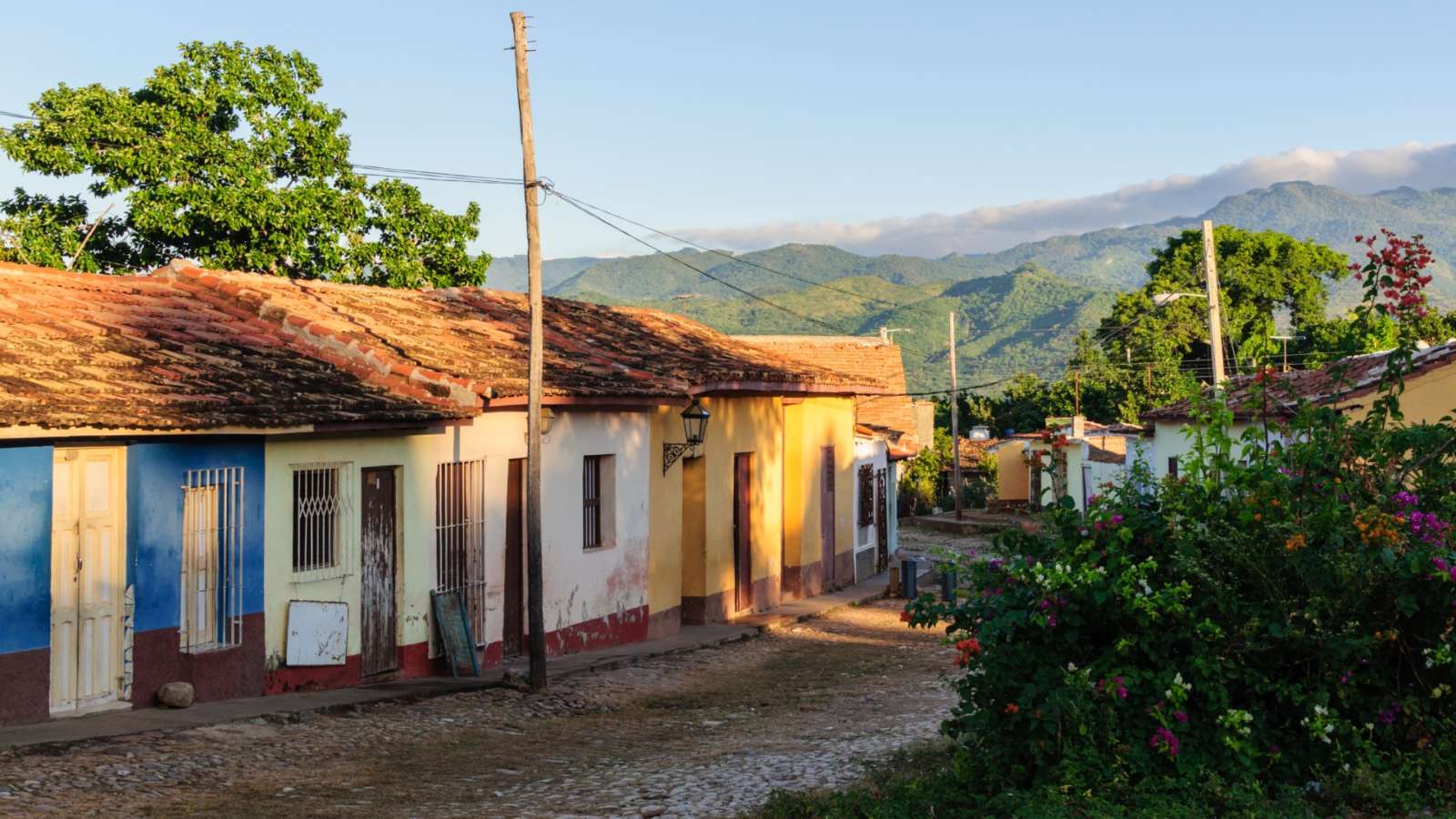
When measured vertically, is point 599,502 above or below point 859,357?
below

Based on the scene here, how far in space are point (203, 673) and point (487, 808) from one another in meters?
3.73

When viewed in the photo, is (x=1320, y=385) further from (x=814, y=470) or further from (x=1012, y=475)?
(x=1012, y=475)

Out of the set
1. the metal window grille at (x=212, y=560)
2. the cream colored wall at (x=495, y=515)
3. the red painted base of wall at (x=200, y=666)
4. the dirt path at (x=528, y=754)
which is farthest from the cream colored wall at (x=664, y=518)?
the metal window grille at (x=212, y=560)

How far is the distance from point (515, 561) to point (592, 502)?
5.27 feet

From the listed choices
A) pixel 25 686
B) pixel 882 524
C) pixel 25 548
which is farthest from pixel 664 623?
pixel 882 524

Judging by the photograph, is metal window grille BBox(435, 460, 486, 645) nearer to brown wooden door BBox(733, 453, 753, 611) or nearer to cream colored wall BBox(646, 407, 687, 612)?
cream colored wall BBox(646, 407, 687, 612)

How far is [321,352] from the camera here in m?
13.3

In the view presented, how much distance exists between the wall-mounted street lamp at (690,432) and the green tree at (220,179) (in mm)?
9158

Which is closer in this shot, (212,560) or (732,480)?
(212,560)

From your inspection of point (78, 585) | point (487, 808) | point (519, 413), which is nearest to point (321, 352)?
point (519, 413)

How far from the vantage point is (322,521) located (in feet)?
38.3

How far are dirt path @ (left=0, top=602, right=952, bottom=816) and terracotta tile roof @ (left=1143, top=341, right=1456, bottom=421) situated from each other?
3255 mm

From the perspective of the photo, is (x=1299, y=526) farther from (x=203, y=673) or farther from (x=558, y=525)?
(x=558, y=525)

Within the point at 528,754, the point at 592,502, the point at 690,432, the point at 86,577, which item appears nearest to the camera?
the point at 86,577
